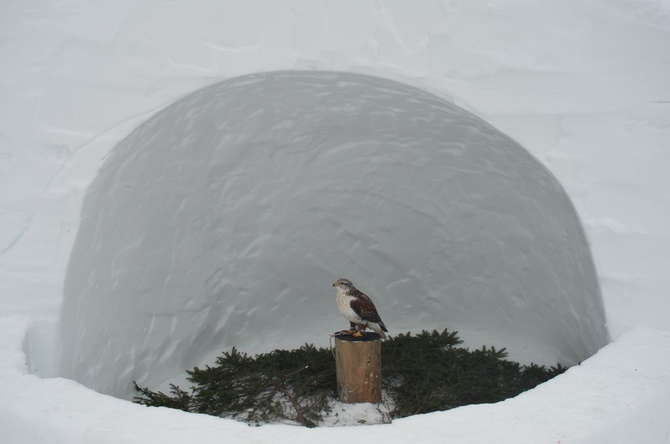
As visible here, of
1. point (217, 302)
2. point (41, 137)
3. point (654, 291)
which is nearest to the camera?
point (654, 291)

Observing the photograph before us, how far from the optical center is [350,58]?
3.32 meters

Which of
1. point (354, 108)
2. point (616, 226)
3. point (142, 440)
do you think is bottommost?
point (142, 440)

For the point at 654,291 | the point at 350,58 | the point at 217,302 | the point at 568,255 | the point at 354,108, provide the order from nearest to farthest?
the point at 654,291 < the point at 350,58 < the point at 568,255 < the point at 354,108 < the point at 217,302

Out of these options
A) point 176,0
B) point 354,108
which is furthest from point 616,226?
point 176,0

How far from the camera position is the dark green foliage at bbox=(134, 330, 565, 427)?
343 cm

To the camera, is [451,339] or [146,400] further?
[451,339]

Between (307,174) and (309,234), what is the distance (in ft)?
1.52

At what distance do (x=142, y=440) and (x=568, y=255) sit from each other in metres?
2.50

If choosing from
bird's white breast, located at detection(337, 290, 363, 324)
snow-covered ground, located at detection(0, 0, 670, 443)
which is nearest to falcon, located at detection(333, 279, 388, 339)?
bird's white breast, located at detection(337, 290, 363, 324)

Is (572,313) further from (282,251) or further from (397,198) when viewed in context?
(282,251)

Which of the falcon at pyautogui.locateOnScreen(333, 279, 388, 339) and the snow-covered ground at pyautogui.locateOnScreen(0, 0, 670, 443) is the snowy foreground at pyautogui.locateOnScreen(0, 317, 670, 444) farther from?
the falcon at pyautogui.locateOnScreen(333, 279, 388, 339)

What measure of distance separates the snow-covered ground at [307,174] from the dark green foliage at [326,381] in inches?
14.1

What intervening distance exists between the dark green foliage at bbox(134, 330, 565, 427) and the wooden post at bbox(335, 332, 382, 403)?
0.46 feet

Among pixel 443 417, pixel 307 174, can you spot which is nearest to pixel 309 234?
pixel 307 174
